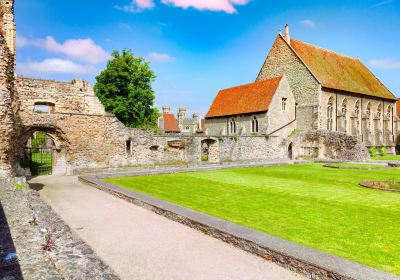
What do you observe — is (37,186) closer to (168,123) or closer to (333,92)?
(333,92)

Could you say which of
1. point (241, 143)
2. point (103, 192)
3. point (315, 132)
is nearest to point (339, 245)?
point (103, 192)

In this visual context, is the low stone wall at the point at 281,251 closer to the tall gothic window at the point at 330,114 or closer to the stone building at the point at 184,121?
the tall gothic window at the point at 330,114

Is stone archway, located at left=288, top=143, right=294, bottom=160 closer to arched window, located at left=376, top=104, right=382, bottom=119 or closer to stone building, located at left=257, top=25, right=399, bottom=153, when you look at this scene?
stone building, located at left=257, top=25, right=399, bottom=153

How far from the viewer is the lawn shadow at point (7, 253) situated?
12.0ft

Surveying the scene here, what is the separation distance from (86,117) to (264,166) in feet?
43.2

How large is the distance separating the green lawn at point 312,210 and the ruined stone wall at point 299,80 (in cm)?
1910

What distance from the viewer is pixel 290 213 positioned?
8508 mm

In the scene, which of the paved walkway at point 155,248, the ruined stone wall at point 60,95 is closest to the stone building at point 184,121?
the ruined stone wall at point 60,95

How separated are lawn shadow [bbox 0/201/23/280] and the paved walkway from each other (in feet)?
5.52

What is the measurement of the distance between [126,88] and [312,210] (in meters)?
29.1

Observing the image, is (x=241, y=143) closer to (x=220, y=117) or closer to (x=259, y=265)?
(x=220, y=117)

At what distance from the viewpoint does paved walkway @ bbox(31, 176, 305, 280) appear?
5.21 metres

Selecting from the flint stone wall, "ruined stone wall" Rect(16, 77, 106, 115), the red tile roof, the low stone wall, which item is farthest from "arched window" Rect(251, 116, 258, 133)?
the red tile roof

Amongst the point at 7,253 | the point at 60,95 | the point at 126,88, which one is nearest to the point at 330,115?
the point at 126,88
